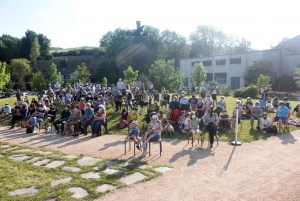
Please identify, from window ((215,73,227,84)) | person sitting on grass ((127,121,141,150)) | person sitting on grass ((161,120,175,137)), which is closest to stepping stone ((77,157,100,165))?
person sitting on grass ((127,121,141,150))

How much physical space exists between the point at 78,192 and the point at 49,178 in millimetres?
1222

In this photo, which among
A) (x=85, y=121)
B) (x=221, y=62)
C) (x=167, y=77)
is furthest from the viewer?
(x=221, y=62)

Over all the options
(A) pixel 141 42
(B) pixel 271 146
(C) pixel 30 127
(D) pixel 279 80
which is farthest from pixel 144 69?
(B) pixel 271 146

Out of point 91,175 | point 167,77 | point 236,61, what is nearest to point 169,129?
point 91,175

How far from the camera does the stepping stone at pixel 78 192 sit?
17.9ft

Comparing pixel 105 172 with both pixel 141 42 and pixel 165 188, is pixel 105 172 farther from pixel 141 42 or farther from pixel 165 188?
pixel 141 42

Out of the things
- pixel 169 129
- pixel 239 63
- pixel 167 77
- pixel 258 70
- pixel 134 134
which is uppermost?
pixel 239 63

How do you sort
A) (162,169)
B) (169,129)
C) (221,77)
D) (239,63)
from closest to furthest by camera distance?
(162,169) → (169,129) → (239,63) → (221,77)

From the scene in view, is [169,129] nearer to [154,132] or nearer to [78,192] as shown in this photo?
[154,132]

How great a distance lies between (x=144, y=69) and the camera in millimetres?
55000

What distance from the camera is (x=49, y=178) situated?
6445 mm

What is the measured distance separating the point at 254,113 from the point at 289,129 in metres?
1.66

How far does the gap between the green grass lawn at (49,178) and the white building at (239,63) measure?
33.5 metres

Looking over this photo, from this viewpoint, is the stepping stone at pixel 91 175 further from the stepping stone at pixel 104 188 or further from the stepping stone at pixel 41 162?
the stepping stone at pixel 41 162
